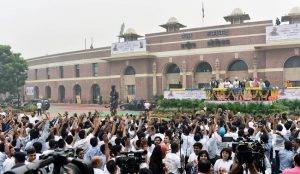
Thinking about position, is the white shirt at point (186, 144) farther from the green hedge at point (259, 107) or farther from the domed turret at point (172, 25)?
the domed turret at point (172, 25)

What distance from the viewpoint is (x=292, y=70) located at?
1244 inches

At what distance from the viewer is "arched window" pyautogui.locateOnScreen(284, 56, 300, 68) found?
3131cm

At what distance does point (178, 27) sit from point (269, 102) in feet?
64.4

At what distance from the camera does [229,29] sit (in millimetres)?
34219

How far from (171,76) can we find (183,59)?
2.81 m

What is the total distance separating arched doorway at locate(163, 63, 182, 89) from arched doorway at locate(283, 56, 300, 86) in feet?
38.0

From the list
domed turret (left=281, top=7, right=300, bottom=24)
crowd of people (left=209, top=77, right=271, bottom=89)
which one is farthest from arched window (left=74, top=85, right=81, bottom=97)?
domed turret (left=281, top=7, right=300, bottom=24)

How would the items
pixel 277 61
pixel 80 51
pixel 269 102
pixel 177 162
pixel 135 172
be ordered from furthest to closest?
pixel 80 51 < pixel 277 61 < pixel 269 102 < pixel 177 162 < pixel 135 172

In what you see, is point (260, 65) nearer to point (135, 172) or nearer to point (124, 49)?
point (124, 49)

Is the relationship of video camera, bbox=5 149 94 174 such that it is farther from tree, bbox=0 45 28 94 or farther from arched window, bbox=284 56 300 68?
tree, bbox=0 45 28 94

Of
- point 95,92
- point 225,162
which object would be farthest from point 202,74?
point 225,162

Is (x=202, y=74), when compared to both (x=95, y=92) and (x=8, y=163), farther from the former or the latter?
(x=8, y=163)

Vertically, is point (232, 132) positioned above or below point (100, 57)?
below

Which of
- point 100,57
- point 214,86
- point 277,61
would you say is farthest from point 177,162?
point 100,57
